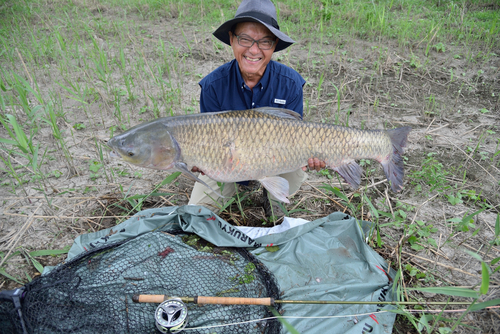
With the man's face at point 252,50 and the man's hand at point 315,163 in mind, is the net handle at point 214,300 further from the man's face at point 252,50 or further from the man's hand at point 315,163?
the man's face at point 252,50

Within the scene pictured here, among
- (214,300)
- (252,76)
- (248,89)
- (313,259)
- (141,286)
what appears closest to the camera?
(214,300)

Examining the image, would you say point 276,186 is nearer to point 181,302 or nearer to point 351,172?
point 351,172

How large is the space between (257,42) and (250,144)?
765mm

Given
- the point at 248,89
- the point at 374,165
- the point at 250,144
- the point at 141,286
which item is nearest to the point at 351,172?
the point at 250,144

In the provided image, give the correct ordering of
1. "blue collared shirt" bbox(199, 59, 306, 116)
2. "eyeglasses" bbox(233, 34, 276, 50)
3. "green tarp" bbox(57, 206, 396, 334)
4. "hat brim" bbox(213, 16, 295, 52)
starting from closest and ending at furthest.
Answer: "green tarp" bbox(57, 206, 396, 334) → "hat brim" bbox(213, 16, 295, 52) → "eyeglasses" bbox(233, 34, 276, 50) → "blue collared shirt" bbox(199, 59, 306, 116)

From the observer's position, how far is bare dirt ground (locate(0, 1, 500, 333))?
2328 mm

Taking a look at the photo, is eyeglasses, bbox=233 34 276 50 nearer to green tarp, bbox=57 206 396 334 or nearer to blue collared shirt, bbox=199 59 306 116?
blue collared shirt, bbox=199 59 306 116

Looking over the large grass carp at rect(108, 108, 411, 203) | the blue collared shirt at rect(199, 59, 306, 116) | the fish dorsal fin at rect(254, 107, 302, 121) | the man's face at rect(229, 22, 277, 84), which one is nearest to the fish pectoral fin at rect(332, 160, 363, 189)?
the large grass carp at rect(108, 108, 411, 203)

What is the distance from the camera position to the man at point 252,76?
7.34 feet

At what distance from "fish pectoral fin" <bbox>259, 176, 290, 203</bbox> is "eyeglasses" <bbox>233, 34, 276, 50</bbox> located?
3.14 ft

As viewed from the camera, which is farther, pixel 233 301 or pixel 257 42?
pixel 257 42

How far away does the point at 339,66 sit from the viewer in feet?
15.5

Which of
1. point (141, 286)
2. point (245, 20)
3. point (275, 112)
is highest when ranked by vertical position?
point (245, 20)

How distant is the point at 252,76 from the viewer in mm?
2432
